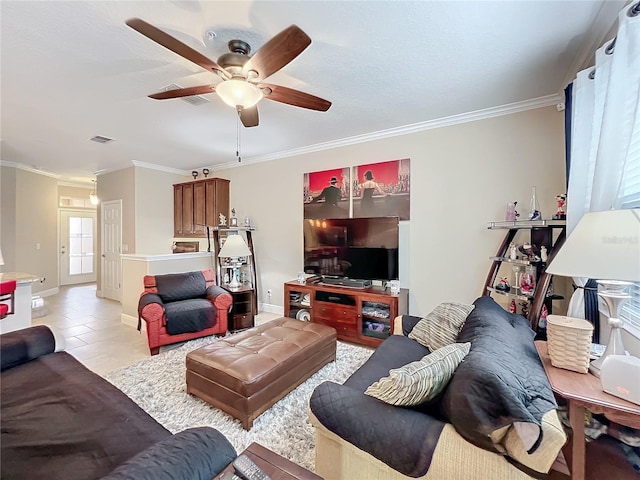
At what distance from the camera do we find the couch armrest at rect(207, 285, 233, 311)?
136 inches

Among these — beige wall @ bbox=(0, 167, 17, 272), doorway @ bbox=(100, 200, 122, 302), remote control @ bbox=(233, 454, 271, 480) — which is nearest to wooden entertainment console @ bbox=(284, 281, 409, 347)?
remote control @ bbox=(233, 454, 271, 480)

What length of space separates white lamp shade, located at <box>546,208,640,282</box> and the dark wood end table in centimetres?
136

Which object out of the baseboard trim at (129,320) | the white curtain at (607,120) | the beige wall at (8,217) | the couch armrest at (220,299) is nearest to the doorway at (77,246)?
the beige wall at (8,217)

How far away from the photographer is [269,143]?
413 centimetres

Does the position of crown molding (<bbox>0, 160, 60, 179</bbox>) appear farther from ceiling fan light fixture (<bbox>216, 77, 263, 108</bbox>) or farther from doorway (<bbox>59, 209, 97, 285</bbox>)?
ceiling fan light fixture (<bbox>216, 77, 263, 108</bbox>)

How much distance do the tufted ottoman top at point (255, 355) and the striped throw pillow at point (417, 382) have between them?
3.26ft

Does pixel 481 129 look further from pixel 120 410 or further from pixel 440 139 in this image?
pixel 120 410

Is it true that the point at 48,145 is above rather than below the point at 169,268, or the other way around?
above

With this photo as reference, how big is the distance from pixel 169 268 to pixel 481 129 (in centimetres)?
446

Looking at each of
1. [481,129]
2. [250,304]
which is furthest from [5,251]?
[481,129]

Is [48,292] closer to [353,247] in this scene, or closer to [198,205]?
[198,205]

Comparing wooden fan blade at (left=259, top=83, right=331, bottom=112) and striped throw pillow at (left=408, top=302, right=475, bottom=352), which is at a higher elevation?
wooden fan blade at (left=259, top=83, right=331, bottom=112)

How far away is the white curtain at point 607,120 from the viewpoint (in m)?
1.51

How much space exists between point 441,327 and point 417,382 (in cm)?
123
